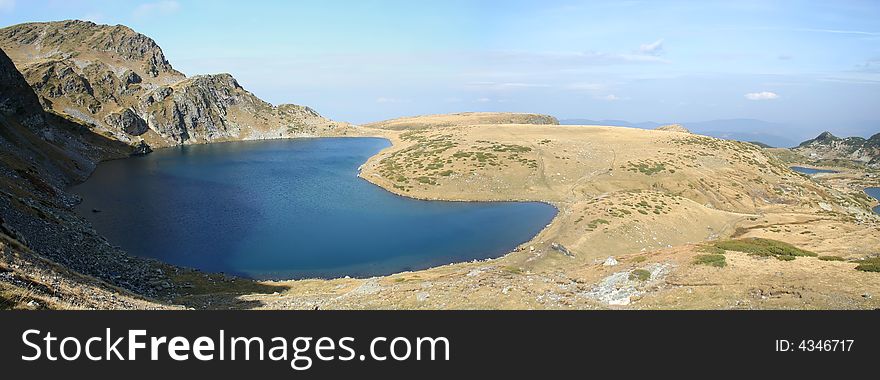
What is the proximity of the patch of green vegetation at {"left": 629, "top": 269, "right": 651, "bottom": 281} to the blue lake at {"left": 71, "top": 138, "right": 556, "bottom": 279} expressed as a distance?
87.6ft

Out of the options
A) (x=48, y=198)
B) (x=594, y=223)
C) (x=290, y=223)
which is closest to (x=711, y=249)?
(x=594, y=223)

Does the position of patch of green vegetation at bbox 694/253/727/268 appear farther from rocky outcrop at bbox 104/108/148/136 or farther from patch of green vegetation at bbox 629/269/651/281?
rocky outcrop at bbox 104/108/148/136

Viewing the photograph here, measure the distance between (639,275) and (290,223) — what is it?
5830cm

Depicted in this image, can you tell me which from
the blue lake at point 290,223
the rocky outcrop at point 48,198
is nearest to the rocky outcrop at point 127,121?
the rocky outcrop at point 48,198

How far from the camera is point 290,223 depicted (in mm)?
77000

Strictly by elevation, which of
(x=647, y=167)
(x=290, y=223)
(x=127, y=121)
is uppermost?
(x=127, y=121)

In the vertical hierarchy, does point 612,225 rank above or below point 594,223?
below

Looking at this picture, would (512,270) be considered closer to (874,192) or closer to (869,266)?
(869,266)

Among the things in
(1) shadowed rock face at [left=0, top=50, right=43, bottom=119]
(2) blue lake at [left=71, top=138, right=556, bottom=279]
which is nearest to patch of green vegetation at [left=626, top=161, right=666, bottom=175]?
(2) blue lake at [left=71, top=138, right=556, bottom=279]

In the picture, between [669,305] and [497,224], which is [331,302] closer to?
[669,305]

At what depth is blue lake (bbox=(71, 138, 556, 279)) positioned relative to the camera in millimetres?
58594

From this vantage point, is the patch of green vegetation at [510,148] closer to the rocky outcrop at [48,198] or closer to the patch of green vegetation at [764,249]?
the patch of green vegetation at [764,249]

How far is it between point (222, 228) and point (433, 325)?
217 ft

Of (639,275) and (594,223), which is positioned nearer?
(639,275)
